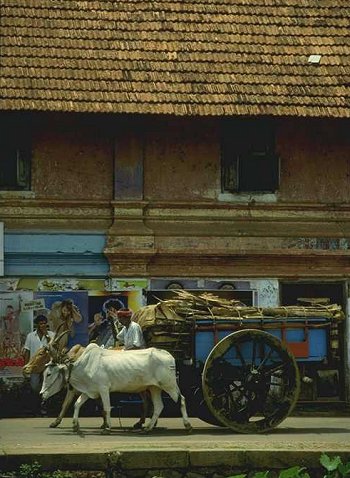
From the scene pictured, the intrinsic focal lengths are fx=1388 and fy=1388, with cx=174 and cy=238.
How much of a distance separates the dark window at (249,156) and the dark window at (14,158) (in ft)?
10.5

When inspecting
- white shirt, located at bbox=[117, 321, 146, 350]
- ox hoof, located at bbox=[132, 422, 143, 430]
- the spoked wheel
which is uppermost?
white shirt, located at bbox=[117, 321, 146, 350]

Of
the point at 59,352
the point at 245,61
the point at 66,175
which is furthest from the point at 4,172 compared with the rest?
the point at 59,352

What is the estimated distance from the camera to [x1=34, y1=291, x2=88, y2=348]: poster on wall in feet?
72.3

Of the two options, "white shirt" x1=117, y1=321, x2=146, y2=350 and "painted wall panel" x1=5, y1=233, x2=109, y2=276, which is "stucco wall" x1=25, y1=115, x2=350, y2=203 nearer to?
"painted wall panel" x1=5, y1=233, x2=109, y2=276

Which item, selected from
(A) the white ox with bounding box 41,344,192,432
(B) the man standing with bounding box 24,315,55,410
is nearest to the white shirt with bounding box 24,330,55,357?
(B) the man standing with bounding box 24,315,55,410

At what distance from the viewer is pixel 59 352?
17047 millimetres

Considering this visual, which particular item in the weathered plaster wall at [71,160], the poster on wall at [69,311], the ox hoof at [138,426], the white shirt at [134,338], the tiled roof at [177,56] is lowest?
the ox hoof at [138,426]

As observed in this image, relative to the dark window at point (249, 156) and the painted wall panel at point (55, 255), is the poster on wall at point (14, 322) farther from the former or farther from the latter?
the dark window at point (249, 156)

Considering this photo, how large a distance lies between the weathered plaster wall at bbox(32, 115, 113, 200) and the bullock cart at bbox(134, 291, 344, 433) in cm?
504

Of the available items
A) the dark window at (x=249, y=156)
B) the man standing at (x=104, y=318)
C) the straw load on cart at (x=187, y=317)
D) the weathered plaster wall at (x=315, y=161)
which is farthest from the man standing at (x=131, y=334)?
the weathered plaster wall at (x=315, y=161)

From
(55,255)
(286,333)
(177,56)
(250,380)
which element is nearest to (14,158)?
(55,255)

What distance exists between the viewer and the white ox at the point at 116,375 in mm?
16562

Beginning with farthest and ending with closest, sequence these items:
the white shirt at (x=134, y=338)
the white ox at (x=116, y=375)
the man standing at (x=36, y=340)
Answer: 1. the man standing at (x=36, y=340)
2. the white shirt at (x=134, y=338)
3. the white ox at (x=116, y=375)

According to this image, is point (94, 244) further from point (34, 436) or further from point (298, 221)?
point (34, 436)
